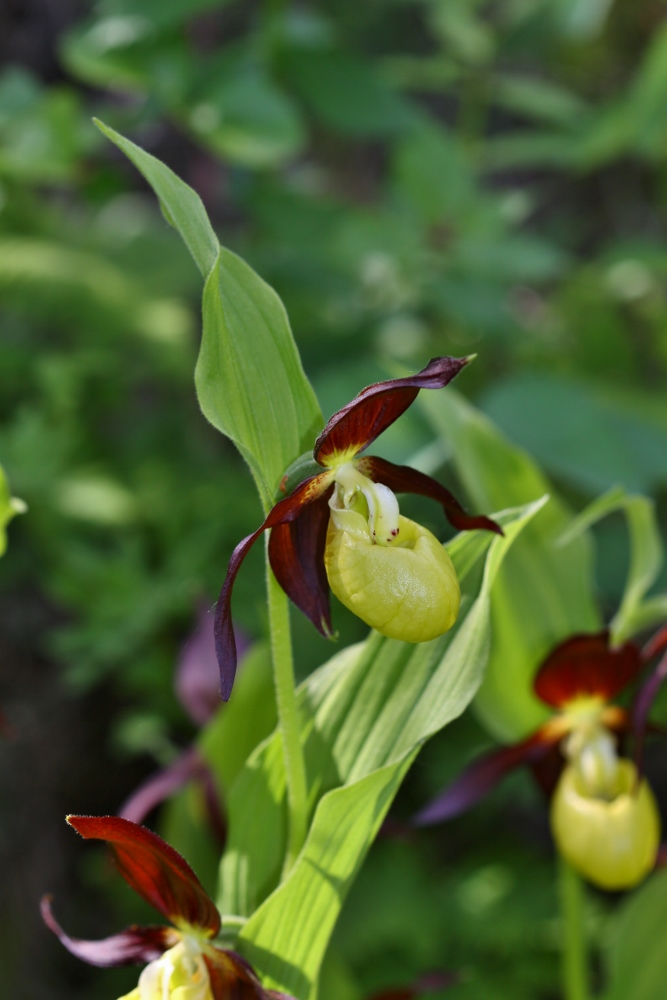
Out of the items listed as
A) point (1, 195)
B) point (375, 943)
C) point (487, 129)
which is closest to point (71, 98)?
point (1, 195)

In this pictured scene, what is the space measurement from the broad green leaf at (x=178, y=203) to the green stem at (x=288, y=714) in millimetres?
164

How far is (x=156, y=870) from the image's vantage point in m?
0.48

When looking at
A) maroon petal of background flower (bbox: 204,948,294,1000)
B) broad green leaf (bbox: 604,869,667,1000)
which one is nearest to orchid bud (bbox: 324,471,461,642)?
maroon petal of background flower (bbox: 204,948,294,1000)

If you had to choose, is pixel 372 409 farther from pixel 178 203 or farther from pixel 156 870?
pixel 156 870

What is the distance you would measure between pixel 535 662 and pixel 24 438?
0.74 m

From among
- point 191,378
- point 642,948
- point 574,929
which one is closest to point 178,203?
point 574,929

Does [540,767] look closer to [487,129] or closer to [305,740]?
[305,740]

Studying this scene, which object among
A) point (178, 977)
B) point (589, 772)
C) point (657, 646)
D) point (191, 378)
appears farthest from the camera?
point (191, 378)

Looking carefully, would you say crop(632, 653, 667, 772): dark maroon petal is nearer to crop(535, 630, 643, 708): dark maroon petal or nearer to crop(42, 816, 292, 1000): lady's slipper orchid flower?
crop(535, 630, 643, 708): dark maroon petal

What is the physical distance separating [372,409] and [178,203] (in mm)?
135

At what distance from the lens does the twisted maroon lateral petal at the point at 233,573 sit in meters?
0.39

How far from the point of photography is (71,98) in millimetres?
1289

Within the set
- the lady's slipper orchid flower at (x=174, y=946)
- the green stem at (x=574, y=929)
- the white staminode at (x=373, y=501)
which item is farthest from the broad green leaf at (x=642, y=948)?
the white staminode at (x=373, y=501)

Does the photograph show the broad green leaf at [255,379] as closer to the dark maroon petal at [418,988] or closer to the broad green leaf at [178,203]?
the broad green leaf at [178,203]
